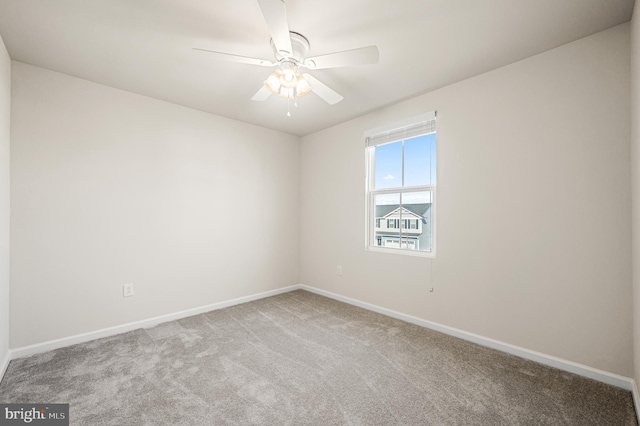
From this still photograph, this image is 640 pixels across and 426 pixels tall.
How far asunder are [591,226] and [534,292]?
63 centimetres

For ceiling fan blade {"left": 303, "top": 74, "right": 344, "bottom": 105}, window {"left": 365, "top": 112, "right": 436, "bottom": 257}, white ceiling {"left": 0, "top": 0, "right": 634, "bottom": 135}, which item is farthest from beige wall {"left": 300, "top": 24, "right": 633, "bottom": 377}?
ceiling fan blade {"left": 303, "top": 74, "right": 344, "bottom": 105}

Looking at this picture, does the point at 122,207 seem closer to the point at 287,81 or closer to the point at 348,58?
the point at 287,81

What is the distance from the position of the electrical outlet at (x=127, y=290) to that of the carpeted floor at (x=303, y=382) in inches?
15.2

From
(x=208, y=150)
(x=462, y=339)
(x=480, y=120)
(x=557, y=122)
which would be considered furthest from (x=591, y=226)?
(x=208, y=150)

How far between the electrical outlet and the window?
2.65 m

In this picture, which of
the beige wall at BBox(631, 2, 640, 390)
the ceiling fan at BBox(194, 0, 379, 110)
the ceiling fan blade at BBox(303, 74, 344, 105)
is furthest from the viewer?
the ceiling fan blade at BBox(303, 74, 344, 105)

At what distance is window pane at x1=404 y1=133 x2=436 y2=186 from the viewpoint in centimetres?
288

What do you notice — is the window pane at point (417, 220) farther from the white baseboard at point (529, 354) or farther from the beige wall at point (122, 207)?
the beige wall at point (122, 207)

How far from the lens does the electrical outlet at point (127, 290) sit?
275cm

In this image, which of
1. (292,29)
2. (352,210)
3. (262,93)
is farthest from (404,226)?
(292,29)

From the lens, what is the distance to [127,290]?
9.11 feet

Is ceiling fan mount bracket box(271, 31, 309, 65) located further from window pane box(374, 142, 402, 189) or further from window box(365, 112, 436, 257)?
window pane box(374, 142, 402, 189)

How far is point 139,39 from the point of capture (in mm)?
1987

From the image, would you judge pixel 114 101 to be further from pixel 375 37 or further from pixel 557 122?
pixel 557 122
